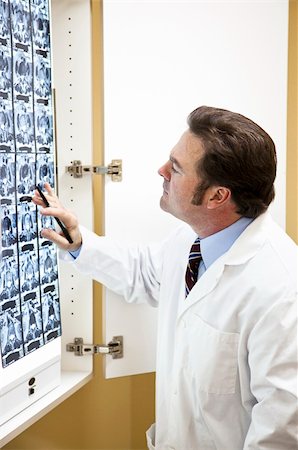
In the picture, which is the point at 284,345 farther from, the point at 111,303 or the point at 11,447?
the point at 11,447

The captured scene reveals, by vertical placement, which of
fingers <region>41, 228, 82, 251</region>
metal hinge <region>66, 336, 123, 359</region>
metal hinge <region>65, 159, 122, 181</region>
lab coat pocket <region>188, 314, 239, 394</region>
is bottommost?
metal hinge <region>66, 336, 123, 359</region>

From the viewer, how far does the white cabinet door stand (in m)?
1.57

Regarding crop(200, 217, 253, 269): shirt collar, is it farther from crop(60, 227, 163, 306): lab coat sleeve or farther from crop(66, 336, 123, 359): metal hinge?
crop(66, 336, 123, 359): metal hinge

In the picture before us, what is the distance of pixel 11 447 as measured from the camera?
6.20 feet

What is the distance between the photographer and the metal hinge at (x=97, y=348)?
64.5 inches

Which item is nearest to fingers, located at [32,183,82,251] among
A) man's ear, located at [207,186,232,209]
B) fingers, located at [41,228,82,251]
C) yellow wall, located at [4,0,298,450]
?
fingers, located at [41,228,82,251]

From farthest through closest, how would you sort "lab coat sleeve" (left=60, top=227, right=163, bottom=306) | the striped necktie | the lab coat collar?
"lab coat sleeve" (left=60, top=227, right=163, bottom=306)
the striped necktie
the lab coat collar

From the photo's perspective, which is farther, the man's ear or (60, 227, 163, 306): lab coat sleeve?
(60, 227, 163, 306): lab coat sleeve

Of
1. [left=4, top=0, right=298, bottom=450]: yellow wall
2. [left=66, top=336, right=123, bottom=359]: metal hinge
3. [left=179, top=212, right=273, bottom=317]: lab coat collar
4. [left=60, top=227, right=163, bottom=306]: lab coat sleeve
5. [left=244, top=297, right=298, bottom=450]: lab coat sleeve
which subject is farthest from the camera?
[left=4, top=0, right=298, bottom=450]: yellow wall

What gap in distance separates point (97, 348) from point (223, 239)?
1.78 ft

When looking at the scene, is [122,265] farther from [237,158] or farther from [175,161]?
[237,158]

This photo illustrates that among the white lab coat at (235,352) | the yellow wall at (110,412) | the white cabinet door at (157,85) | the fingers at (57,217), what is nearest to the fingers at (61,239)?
the fingers at (57,217)

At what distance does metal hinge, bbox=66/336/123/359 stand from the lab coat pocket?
38 cm

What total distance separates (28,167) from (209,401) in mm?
687
